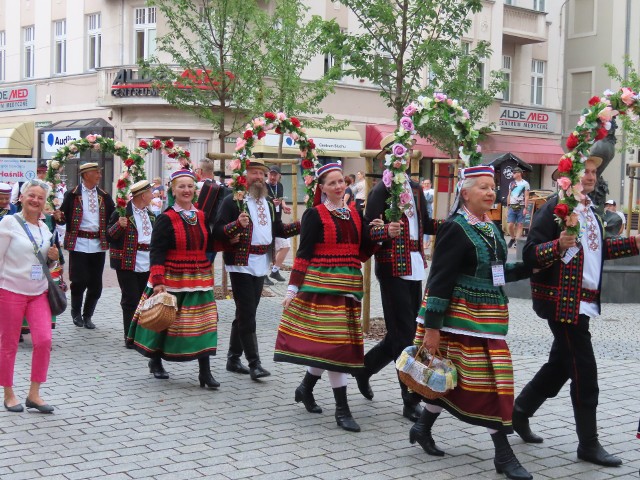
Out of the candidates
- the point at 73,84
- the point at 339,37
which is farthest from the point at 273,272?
the point at 73,84

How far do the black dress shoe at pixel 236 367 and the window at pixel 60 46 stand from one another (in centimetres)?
2806

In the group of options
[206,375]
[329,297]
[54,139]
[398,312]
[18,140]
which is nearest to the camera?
[329,297]

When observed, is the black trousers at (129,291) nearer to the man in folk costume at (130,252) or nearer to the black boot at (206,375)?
the man in folk costume at (130,252)

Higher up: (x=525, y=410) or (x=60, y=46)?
(x=60, y=46)

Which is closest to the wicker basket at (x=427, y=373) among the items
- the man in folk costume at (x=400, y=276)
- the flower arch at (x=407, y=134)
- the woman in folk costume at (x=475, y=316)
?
the woman in folk costume at (x=475, y=316)

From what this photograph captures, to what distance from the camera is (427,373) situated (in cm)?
580

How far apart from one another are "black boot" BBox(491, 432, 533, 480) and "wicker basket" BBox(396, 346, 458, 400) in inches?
16.1

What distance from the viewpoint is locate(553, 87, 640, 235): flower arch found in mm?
5871

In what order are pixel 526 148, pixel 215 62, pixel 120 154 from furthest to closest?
pixel 526 148 → pixel 215 62 → pixel 120 154

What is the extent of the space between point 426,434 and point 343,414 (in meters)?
0.89

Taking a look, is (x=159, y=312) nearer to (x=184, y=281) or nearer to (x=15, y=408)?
(x=184, y=281)

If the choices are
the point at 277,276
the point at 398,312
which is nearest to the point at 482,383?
the point at 398,312

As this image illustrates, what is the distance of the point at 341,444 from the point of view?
6492 mm

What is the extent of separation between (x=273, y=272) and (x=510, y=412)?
36.7 ft
